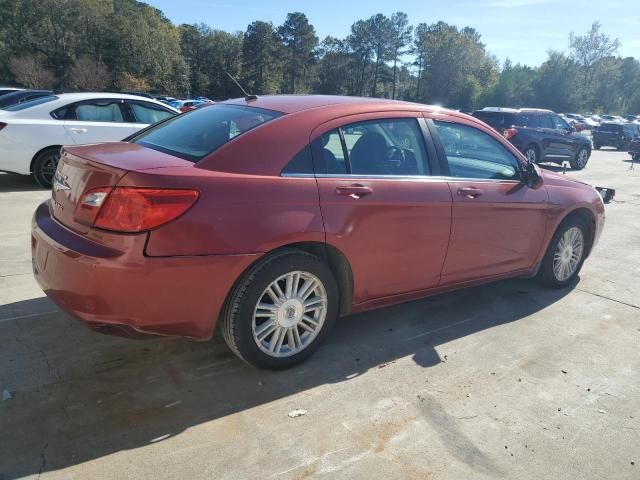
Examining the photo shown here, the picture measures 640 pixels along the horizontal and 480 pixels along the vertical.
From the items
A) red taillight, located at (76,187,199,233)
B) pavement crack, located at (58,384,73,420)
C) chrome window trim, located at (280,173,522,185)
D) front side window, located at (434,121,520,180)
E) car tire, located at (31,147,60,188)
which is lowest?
pavement crack, located at (58,384,73,420)

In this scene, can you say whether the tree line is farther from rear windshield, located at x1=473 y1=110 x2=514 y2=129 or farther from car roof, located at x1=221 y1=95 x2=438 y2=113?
car roof, located at x1=221 y1=95 x2=438 y2=113

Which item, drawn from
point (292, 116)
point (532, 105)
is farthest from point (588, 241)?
point (532, 105)

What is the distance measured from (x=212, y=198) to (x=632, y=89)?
107 metres

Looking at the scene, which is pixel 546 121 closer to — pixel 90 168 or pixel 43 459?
pixel 90 168

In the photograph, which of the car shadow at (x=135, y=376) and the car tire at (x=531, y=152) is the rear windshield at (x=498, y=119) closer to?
the car tire at (x=531, y=152)

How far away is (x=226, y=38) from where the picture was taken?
85.1 meters

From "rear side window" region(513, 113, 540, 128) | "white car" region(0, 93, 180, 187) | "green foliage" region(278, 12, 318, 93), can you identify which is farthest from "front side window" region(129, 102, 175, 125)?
"green foliage" region(278, 12, 318, 93)

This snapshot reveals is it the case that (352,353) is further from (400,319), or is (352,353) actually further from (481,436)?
(481,436)

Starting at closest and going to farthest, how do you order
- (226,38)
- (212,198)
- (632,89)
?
(212,198)
(226,38)
(632,89)

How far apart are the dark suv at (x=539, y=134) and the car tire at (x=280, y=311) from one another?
13.7 m

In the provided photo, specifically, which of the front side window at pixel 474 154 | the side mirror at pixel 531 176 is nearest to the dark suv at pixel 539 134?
the side mirror at pixel 531 176

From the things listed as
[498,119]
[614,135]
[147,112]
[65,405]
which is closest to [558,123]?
[498,119]

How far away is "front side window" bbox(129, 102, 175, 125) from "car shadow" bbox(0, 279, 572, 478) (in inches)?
222

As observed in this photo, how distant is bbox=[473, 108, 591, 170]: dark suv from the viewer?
15.5m
